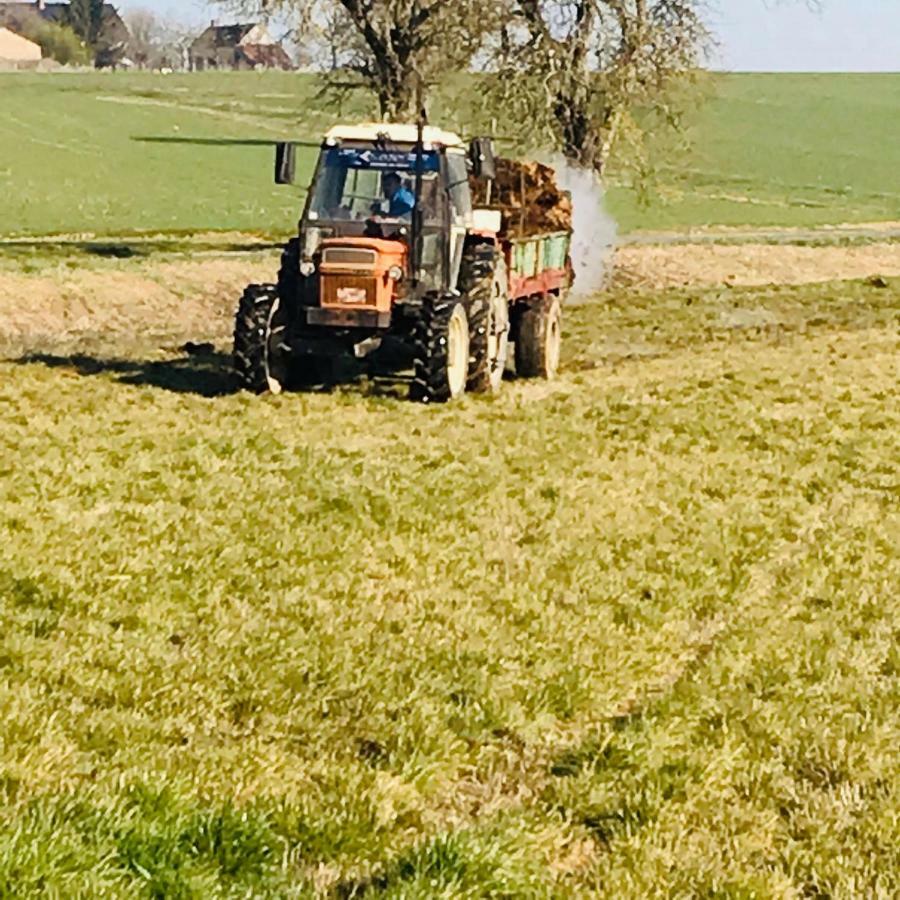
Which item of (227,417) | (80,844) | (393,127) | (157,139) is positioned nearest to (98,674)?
(80,844)

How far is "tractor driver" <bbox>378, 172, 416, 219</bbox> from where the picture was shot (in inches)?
575

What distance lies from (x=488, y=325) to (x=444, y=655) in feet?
26.7

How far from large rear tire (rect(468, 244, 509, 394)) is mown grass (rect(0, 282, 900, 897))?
56.7 inches

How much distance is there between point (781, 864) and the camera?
5.02 meters

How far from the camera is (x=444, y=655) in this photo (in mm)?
7012

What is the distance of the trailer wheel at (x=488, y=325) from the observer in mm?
14820

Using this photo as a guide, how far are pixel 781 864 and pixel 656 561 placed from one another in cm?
393

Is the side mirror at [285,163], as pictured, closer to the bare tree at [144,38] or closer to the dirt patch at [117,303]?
the dirt patch at [117,303]

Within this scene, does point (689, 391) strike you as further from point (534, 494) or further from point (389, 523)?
point (389, 523)

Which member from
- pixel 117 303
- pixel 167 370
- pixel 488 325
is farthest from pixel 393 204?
pixel 117 303

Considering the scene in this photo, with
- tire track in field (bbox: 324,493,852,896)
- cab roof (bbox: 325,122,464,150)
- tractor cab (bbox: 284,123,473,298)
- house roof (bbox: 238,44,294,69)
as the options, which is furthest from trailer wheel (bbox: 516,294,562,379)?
house roof (bbox: 238,44,294,69)

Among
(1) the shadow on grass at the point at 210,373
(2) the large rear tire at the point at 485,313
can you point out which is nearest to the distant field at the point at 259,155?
(1) the shadow on grass at the point at 210,373

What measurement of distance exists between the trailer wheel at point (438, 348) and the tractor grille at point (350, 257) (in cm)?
61

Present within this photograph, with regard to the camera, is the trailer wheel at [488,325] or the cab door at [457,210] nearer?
the cab door at [457,210]
